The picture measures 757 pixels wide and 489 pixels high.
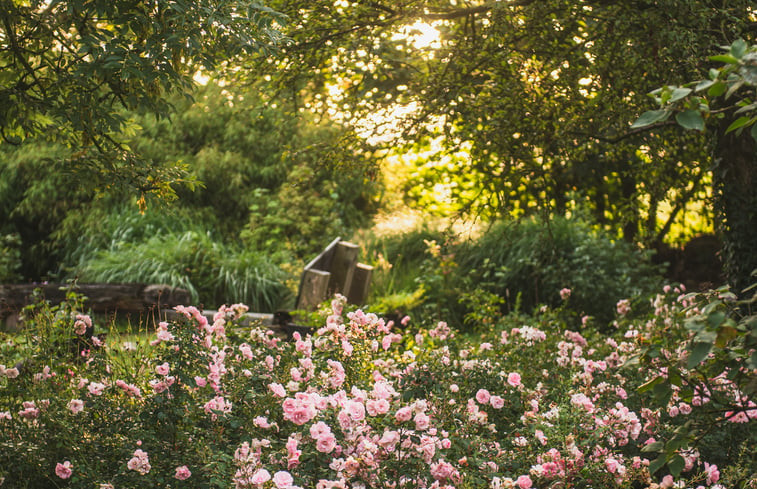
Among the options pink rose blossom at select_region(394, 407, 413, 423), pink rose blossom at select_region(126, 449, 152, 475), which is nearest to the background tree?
pink rose blossom at select_region(394, 407, 413, 423)

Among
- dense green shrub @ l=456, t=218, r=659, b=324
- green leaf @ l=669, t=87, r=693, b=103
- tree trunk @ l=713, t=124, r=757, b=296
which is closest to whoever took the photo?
green leaf @ l=669, t=87, r=693, b=103

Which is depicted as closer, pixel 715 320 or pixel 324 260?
pixel 715 320

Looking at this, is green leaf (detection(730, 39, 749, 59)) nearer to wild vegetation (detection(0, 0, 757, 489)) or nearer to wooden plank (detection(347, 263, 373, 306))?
wild vegetation (detection(0, 0, 757, 489))

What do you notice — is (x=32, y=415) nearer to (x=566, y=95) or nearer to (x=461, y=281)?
(x=566, y=95)

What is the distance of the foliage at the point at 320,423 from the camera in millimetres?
2328

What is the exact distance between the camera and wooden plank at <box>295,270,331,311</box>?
6258 mm

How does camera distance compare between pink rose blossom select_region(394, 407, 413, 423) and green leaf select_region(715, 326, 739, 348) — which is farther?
pink rose blossom select_region(394, 407, 413, 423)

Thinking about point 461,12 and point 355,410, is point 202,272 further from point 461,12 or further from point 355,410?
point 355,410

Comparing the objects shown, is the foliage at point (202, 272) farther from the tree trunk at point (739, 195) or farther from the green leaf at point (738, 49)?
the green leaf at point (738, 49)

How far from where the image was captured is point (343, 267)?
6.89m

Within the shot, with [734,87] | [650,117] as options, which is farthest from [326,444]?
[734,87]

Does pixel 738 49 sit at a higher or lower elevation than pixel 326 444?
higher

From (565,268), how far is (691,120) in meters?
6.23

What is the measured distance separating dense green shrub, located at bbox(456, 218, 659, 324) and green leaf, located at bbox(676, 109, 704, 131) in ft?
19.1
